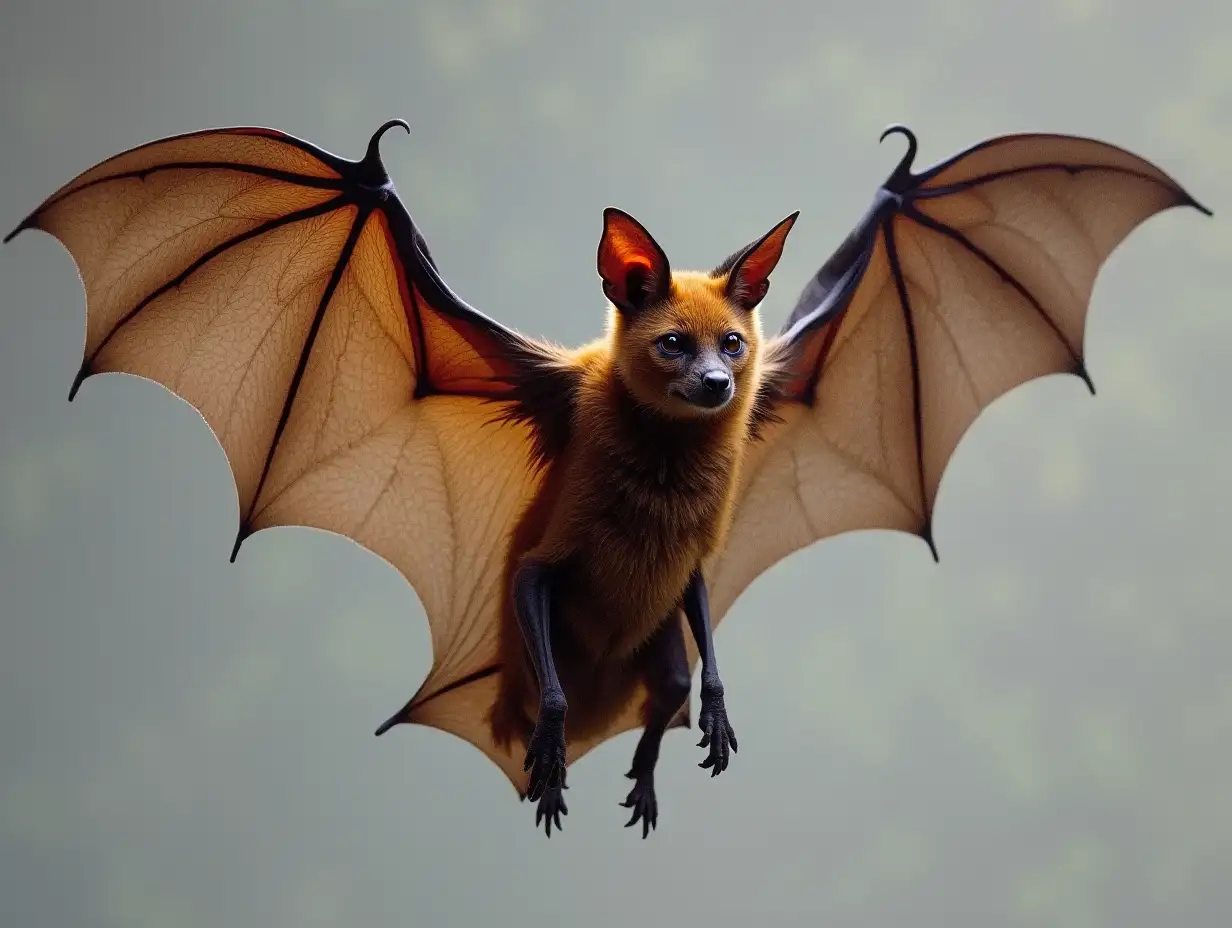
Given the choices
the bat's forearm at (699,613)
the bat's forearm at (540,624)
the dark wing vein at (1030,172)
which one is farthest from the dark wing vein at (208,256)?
the dark wing vein at (1030,172)

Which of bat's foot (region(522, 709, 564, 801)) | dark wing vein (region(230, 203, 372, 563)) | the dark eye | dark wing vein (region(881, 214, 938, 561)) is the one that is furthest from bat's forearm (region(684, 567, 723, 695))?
dark wing vein (region(230, 203, 372, 563))

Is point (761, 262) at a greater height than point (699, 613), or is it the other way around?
point (761, 262)

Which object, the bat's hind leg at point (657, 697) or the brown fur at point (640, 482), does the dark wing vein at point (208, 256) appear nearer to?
the brown fur at point (640, 482)

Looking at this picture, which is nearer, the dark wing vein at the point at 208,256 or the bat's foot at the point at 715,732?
the bat's foot at the point at 715,732

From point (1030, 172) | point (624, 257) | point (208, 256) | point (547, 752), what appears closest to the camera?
point (547, 752)

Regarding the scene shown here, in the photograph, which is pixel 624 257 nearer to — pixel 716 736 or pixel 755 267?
pixel 755 267

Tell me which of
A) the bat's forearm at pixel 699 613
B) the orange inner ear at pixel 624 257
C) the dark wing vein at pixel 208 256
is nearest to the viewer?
the orange inner ear at pixel 624 257

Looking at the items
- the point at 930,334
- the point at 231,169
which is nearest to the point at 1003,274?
the point at 930,334
